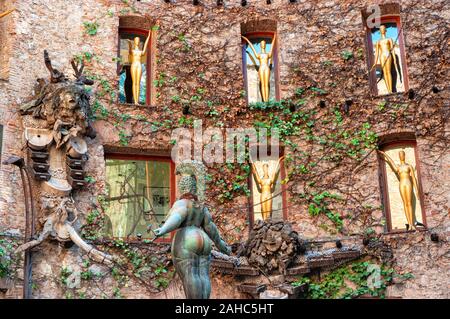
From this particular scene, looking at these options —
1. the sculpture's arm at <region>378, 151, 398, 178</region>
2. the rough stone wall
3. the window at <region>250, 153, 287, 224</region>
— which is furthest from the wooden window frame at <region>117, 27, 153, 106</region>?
the sculpture's arm at <region>378, 151, 398, 178</region>

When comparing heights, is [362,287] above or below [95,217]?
below

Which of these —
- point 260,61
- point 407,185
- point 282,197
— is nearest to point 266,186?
point 282,197

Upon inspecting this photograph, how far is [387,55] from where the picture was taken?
49.3 ft

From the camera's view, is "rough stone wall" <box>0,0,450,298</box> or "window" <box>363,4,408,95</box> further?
"window" <box>363,4,408,95</box>

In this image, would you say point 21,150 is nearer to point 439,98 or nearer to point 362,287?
point 362,287

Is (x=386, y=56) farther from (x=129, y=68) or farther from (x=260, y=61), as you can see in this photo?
(x=129, y=68)

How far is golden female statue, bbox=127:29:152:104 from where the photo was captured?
586 inches

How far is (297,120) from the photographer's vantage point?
48.0ft

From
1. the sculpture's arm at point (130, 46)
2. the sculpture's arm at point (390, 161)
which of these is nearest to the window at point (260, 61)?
the sculpture's arm at point (130, 46)

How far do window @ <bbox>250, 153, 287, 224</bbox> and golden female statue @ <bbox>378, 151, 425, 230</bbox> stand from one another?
2.09m

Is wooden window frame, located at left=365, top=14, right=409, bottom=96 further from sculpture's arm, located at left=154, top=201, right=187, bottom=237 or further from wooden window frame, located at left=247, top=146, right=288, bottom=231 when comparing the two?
sculpture's arm, located at left=154, top=201, right=187, bottom=237

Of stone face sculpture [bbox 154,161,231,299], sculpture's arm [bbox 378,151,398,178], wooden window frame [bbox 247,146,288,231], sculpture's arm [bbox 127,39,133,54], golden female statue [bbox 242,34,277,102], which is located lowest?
stone face sculpture [bbox 154,161,231,299]
